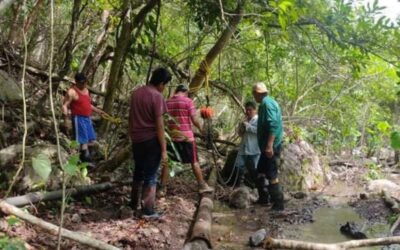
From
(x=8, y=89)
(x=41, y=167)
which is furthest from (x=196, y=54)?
(x=41, y=167)

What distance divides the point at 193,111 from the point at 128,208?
184 cm

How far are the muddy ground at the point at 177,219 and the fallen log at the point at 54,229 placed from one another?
258 mm

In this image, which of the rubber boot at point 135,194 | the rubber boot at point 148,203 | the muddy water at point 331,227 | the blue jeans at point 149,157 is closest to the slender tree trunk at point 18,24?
the blue jeans at point 149,157

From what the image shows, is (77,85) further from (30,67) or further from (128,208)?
(128,208)

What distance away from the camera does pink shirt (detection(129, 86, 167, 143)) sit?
19.3 feet

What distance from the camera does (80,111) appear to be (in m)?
7.88

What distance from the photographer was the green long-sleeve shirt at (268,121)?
23.2 ft

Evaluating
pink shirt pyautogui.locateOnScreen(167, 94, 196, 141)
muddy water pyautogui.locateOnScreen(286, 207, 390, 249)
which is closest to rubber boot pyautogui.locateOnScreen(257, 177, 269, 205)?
muddy water pyautogui.locateOnScreen(286, 207, 390, 249)

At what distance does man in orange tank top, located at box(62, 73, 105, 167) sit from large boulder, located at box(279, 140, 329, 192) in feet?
12.9

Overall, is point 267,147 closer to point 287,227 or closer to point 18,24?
point 287,227

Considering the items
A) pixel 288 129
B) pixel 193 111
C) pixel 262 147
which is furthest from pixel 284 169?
pixel 193 111

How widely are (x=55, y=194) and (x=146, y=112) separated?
1450mm

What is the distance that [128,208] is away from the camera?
19.8 feet

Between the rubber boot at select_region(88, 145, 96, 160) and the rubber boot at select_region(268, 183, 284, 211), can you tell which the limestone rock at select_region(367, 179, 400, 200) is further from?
the rubber boot at select_region(88, 145, 96, 160)
